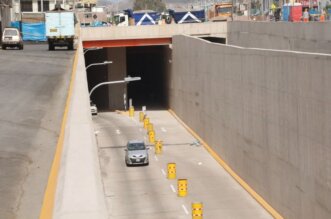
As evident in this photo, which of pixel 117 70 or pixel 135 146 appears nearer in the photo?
pixel 135 146

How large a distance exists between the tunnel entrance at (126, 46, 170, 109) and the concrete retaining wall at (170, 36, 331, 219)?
33455 millimetres

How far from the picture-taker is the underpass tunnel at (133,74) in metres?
88.6

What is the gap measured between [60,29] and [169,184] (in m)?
27.2

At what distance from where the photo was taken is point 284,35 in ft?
180

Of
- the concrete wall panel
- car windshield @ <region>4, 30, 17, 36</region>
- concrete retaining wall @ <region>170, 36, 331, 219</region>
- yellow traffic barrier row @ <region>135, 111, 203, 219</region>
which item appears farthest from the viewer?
the concrete wall panel

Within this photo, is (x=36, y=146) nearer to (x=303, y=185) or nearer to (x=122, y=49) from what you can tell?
(x=303, y=185)

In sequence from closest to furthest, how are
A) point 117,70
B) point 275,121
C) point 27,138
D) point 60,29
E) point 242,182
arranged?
point 27,138 < point 275,121 < point 242,182 < point 60,29 < point 117,70

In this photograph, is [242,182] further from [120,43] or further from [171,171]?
[120,43]

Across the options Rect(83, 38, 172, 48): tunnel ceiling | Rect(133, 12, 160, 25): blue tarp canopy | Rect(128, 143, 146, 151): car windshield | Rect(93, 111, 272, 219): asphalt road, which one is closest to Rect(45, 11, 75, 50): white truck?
Rect(83, 38, 172, 48): tunnel ceiling

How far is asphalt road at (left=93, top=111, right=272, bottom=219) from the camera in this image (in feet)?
125

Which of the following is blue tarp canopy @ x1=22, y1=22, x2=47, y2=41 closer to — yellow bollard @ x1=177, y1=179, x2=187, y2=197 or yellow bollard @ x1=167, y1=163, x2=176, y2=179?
yellow bollard @ x1=167, y1=163, x2=176, y2=179

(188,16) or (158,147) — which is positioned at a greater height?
(188,16)

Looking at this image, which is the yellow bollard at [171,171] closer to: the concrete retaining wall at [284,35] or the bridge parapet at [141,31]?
the concrete retaining wall at [284,35]

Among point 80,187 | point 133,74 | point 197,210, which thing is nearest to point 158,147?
point 197,210
